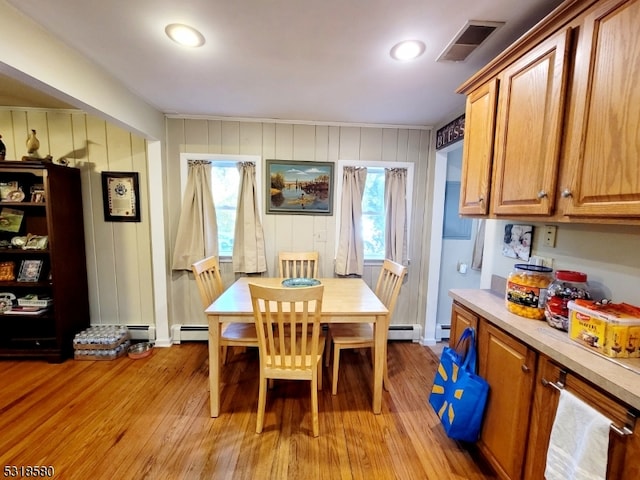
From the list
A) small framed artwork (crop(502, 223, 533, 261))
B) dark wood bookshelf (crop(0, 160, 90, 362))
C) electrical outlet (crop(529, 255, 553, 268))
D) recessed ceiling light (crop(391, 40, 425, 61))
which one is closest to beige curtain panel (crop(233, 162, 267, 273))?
dark wood bookshelf (crop(0, 160, 90, 362))

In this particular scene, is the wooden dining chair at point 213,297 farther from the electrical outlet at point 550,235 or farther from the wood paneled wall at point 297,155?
the electrical outlet at point 550,235

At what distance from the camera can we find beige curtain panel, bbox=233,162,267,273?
9.23 feet

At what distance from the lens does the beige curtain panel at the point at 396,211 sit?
113 inches

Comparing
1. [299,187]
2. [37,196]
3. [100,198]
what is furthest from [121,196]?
[299,187]

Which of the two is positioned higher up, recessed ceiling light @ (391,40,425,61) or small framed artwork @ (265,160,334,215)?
recessed ceiling light @ (391,40,425,61)

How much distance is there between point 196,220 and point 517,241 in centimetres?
280

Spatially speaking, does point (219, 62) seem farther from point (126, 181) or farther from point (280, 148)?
point (126, 181)

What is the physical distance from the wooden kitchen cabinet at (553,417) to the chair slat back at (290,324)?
1.06 meters

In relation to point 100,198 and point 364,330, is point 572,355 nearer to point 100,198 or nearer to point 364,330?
point 364,330

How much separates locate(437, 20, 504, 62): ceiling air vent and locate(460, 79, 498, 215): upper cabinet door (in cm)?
22

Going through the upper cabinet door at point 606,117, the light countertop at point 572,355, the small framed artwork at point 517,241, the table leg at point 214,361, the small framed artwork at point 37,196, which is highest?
the upper cabinet door at point 606,117

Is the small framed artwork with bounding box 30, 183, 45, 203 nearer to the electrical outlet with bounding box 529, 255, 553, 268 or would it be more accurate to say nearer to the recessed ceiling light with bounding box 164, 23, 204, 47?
the recessed ceiling light with bounding box 164, 23, 204, 47

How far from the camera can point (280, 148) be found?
111 inches

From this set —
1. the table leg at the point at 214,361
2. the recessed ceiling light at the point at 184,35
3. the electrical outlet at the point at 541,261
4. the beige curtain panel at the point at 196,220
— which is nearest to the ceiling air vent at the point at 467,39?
the electrical outlet at the point at 541,261
